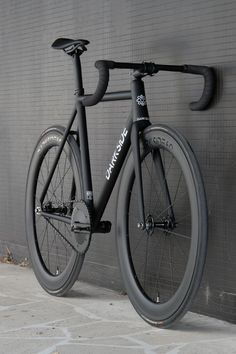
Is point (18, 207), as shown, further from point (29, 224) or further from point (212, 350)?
point (212, 350)

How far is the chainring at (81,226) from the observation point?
13.1ft

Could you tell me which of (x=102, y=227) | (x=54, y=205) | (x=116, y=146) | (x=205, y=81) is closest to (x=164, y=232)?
(x=102, y=227)

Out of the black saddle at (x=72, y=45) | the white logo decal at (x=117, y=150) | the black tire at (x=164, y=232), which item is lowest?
the black tire at (x=164, y=232)

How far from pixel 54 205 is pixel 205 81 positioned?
1550mm

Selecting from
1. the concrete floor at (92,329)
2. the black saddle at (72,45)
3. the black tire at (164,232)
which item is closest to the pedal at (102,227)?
the black tire at (164,232)

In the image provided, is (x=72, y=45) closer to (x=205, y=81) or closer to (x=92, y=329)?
(x=205, y=81)

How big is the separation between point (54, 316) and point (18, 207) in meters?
1.80

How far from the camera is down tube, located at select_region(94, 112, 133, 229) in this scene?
12.4 ft

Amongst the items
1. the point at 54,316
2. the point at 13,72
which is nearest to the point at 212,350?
the point at 54,316

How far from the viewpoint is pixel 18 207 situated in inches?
220

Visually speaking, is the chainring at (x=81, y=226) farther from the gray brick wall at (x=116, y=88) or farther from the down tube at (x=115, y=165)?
the gray brick wall at (x=116, y=88)

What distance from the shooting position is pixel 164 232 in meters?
3.97

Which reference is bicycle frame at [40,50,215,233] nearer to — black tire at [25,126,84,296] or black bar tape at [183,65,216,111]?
black bar tape at [183,65,216,111]

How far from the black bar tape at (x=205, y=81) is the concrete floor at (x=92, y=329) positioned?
3.87ft
